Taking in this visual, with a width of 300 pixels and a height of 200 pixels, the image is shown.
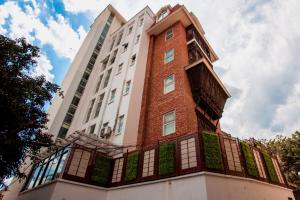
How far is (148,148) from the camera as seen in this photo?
1272 cm

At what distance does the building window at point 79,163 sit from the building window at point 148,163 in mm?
3891

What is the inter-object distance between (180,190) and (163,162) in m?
1.98

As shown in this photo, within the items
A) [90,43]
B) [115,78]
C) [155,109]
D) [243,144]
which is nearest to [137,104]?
[155,109]

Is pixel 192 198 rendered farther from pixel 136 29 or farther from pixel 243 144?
pixel 136 29

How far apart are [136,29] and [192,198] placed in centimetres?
2130

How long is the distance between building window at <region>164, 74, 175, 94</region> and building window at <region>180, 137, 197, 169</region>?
6.31 metres

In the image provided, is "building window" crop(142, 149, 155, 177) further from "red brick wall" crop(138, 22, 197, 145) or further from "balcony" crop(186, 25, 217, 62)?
"balcony" crop(186, 25, 217, 62)

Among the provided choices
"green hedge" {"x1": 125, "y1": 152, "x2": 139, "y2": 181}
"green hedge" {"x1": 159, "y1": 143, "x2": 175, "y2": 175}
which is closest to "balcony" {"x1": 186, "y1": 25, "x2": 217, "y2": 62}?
"green hedge" {"x1": 159, "y1": 143, "x2": 175, "y2": 175}

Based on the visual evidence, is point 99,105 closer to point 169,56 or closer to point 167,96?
point 167,96

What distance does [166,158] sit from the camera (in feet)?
37.4

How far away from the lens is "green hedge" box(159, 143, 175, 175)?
1089 cm

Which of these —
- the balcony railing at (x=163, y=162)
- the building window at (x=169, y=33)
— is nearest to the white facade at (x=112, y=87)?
the balcony railing at (x=163, y=162)

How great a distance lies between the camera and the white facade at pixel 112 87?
16781 millimetres

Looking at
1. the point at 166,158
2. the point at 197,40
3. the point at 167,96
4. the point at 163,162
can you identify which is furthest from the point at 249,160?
the point at 197,40
